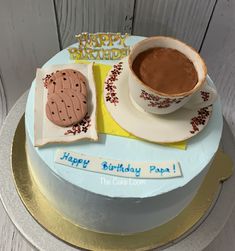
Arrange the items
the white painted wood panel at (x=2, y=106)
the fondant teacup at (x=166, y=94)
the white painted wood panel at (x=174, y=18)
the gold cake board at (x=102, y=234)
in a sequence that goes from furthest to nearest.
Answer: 1. the white painted wood panel at (x=2, y=106)
2. the white painted wood panel at (x=174, y=18)
3. the gold cake board at (x=102, y=234)
4. the fondant teacup at (x=166, y=94)

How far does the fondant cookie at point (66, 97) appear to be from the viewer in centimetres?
75

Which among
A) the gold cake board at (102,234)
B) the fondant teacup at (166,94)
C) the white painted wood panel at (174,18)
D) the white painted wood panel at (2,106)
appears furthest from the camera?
the white painted wood panel at (2,106)

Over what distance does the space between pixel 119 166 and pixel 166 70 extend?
18cm

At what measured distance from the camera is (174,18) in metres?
0.99

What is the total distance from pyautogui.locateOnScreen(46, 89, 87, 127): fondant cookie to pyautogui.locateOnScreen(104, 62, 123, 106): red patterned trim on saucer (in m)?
0.05

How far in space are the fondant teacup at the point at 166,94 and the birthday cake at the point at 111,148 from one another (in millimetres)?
12

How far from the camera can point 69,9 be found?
0.98 metres

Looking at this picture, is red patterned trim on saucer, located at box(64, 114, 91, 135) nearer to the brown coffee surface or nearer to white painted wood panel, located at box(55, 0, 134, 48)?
the brown coffee surface

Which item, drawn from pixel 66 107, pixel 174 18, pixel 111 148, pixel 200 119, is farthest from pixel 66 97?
pixel 174 18

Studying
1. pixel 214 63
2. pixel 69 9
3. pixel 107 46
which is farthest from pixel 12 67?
pixel 214 63

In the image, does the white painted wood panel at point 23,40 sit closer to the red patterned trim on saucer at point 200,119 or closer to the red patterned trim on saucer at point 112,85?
the red patterned trim on saucer at point 112,85

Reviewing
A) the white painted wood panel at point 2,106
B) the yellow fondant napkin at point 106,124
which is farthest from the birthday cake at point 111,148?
the white painted wood panel at point 2,106

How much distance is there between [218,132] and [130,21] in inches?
14.3

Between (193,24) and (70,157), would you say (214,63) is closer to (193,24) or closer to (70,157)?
(193,24)
